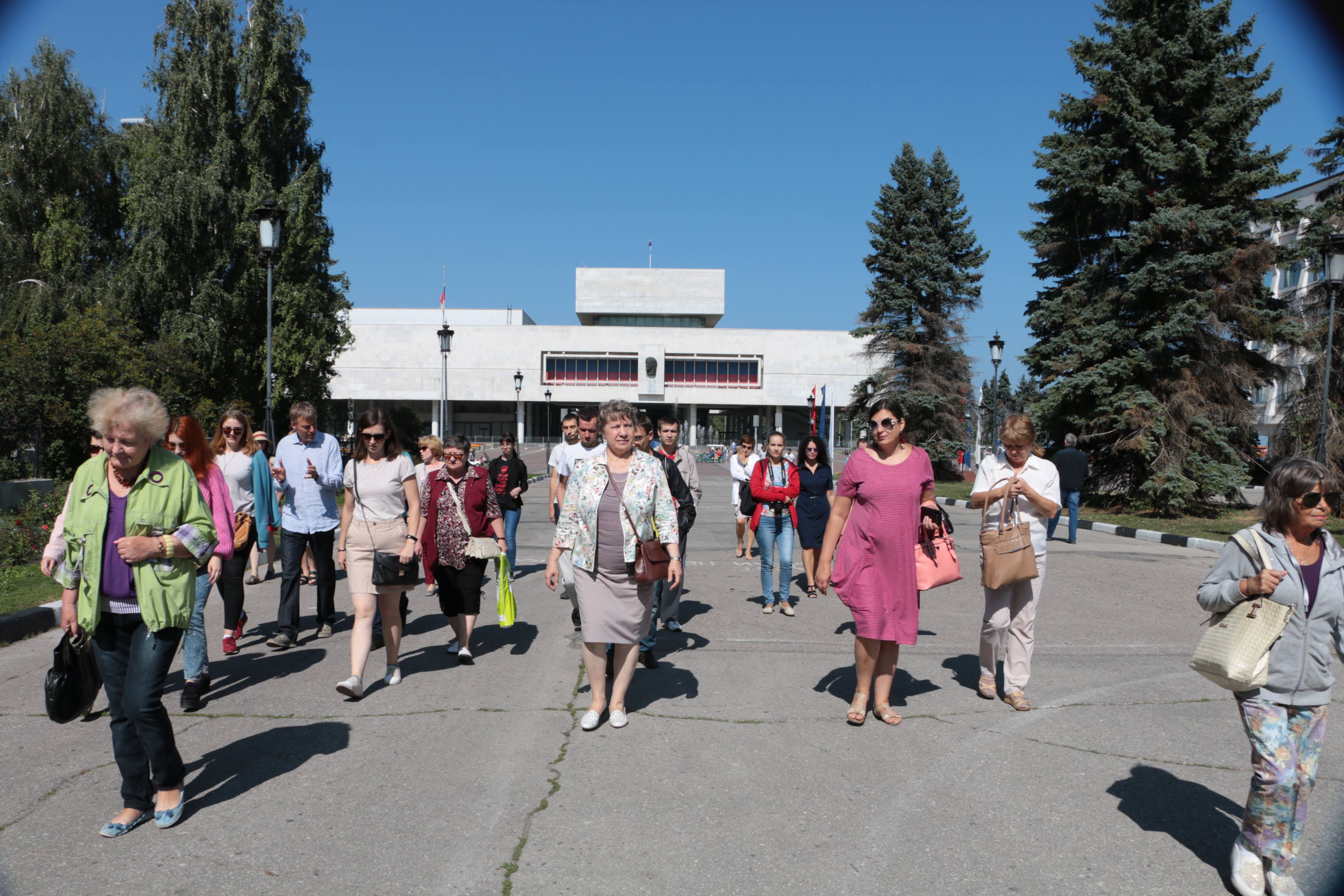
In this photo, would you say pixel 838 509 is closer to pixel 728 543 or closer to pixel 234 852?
pixel 234 852

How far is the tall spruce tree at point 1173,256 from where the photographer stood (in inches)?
791

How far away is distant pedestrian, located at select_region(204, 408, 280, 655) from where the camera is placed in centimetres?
695

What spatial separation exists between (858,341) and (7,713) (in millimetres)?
78173

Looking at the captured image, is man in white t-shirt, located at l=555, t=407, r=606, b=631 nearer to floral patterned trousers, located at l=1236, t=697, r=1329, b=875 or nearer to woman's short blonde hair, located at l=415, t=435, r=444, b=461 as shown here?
woman's short blonde hair, located at l=415, t=435, r=444, b=461

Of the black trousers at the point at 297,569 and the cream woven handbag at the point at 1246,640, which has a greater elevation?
the cream woven handbag at the point at 1246,640

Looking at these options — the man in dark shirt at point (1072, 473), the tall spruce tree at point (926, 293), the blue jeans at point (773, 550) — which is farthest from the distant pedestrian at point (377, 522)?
the tall spruce tree at point (926, 293)

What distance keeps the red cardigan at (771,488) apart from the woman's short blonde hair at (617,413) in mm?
3586

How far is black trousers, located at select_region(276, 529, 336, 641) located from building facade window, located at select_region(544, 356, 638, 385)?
231 feet

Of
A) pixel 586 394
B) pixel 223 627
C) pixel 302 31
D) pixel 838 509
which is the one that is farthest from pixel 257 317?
pixel 586 394

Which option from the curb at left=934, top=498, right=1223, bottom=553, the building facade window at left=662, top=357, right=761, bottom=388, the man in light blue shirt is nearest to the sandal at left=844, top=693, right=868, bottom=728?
the man in light blue shirt

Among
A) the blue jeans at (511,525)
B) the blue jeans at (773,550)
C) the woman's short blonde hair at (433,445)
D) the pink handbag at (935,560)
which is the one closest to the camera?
the pink handbag at (935,560)

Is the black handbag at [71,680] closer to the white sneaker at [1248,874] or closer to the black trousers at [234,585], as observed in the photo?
the black trousers at [234,585]

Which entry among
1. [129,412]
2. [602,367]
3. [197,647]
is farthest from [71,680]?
[602,367]

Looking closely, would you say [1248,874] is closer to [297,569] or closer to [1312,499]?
[1312,499]
